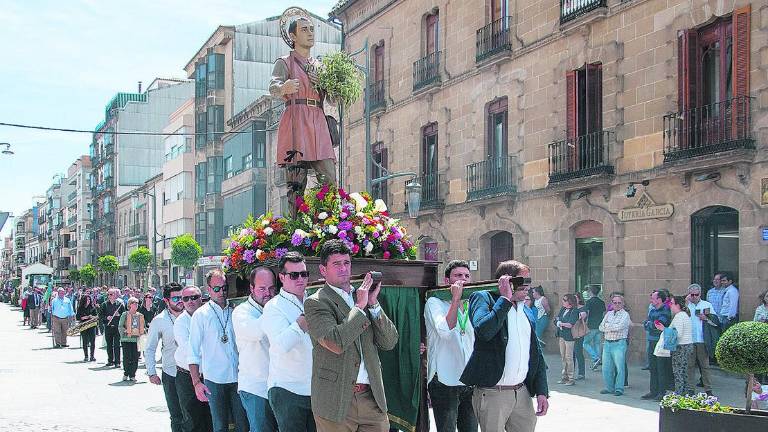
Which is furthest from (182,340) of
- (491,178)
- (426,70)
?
(426,70)

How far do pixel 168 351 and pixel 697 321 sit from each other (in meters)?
8.82

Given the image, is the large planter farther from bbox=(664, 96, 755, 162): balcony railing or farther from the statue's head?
bbox=(664, 96, 755, 162): balcony railing

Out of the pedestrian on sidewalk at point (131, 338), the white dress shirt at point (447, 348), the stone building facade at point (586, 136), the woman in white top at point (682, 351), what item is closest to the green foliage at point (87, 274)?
the stone building facade at point (586, 136)

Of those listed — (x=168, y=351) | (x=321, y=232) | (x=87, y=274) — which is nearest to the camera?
(x=321, y=232)

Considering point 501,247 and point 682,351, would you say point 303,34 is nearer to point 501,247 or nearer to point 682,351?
point 682,351

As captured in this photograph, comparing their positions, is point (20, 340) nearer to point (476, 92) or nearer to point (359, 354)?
point (476, 92)

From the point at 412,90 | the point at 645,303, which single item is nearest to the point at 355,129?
the point at 412,90

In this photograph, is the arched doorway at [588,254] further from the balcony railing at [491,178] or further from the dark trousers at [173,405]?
the dark trousers at [173,405]

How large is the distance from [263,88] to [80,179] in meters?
56.1

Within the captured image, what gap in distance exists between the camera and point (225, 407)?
7.69m

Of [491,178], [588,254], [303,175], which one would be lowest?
[588,254]

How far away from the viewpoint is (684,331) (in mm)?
13922

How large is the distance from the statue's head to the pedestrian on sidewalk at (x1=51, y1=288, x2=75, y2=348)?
66.7ft

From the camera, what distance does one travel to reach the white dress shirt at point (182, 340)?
8203 mm
